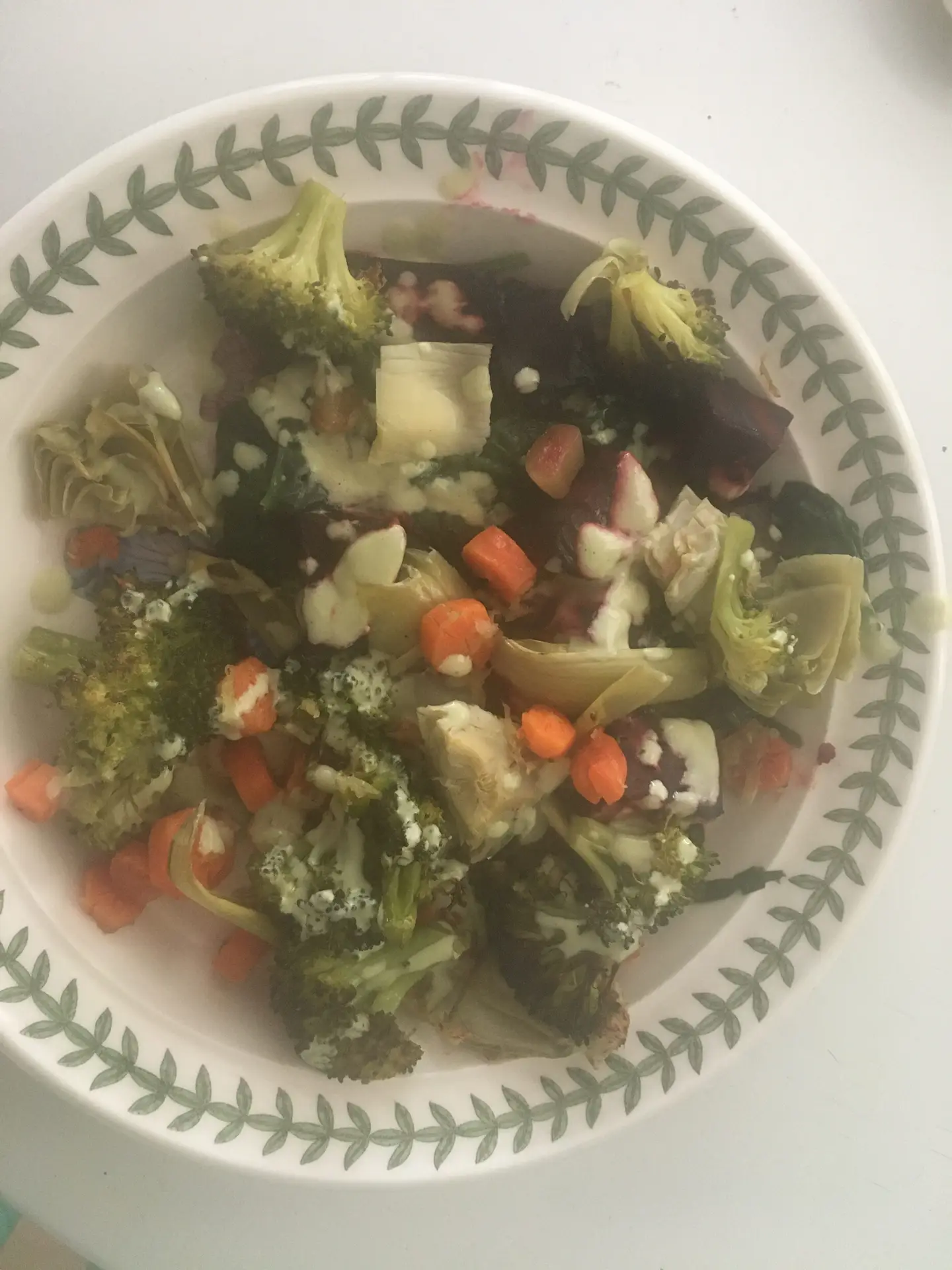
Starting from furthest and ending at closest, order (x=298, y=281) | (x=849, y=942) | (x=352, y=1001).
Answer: (x=849, y=942) → (x=352, y=1001) → (x=298, y=281)

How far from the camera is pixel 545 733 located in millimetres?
898

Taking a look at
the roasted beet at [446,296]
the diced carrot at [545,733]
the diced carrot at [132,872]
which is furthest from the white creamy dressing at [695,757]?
the diced carrot at [132,872]

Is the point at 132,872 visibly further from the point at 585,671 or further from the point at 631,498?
the point at 631,498

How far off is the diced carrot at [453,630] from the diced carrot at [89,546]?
0.33 m

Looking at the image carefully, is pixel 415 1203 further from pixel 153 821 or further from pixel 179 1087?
pixel 153 821

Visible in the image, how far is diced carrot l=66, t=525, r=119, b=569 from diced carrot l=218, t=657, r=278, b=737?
0.57 feet

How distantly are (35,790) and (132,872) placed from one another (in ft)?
0.43

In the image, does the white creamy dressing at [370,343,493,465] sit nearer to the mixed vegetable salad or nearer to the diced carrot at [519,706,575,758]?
the mixed vegetable salad

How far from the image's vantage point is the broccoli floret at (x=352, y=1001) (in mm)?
903

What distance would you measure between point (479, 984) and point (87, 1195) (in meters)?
0.49

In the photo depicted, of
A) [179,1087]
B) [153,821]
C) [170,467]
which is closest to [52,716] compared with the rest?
[153,821]

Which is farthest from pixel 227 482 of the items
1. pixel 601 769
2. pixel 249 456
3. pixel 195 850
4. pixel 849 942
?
pixel 849 942

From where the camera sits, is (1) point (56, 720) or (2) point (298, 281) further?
(1) point (56, 720)

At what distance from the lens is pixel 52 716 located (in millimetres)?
921
